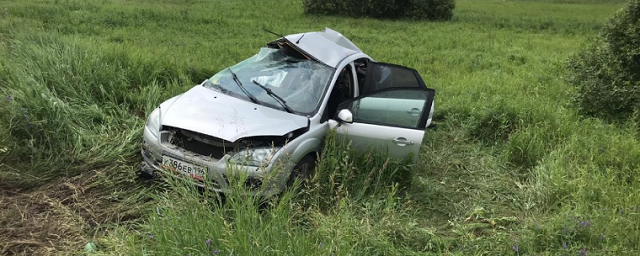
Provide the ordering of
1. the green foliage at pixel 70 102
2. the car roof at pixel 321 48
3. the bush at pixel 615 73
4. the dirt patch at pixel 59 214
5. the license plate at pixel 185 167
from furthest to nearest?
the bush at pixel 615 73 < the car roof at pixel 321 48 < the green foliage at pixel 70 102 < the license plate at pixel 185 167 < the dirt patch at pixel 59 214

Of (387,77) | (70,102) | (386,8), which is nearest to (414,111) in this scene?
(387,77)

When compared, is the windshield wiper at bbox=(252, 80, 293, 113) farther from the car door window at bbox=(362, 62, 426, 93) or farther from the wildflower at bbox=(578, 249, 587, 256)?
the wildflower at bbox=(578, 249, 587, 256)

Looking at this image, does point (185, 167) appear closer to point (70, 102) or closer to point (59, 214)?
point (59, 214)

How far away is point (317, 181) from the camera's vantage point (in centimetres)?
386

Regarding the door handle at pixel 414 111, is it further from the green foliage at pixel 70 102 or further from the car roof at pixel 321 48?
the green foliage at pixel 70 102

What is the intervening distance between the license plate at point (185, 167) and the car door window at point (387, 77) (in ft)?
7.78

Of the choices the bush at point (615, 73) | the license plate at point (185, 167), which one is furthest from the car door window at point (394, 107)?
the bush at point (615, 73)

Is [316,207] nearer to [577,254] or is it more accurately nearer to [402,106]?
[402,106]

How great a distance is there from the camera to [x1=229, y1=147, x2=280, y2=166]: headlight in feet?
11.5

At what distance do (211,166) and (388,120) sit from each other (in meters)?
1.85

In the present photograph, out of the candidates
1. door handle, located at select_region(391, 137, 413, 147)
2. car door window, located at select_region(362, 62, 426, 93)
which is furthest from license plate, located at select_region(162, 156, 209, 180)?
car door window, located at select_region(362, 62, 426, 93)

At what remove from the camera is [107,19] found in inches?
447

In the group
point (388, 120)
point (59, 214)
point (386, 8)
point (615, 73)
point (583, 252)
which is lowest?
point (59, 214)

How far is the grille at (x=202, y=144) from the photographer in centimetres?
370
